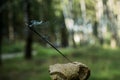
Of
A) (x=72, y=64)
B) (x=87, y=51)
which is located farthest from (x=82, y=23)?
(x=72, y=64)

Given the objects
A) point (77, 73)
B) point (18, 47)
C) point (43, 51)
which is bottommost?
point (77, 73)

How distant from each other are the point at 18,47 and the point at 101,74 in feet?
76.8

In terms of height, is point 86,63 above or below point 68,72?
above

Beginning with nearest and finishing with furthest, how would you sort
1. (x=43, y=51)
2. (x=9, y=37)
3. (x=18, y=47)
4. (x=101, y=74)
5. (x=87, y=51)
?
1. (x=101, y=74)
2. (x=87, y=51)
3. (x=43, y=51)
4. (x=18, y=47)
5. (x=9, y=37)

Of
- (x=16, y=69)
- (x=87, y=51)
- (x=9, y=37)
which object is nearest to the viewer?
(x=16, y=69)

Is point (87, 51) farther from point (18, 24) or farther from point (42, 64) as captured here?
point (18, 24)

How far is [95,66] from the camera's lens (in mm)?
20938

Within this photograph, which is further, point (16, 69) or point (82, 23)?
point (82, 23)

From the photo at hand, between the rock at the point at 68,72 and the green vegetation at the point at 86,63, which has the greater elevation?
the green vegetation at the point at 86,63

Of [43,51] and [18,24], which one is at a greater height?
[18,24]

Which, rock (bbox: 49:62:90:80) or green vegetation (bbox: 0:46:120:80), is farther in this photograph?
green vegetation (bbox: 0:46:120:80)

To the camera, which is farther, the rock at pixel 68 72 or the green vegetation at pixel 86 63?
the green vegetation at pixel 86 63

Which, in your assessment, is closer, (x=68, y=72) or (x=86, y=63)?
(x=68, y=72)

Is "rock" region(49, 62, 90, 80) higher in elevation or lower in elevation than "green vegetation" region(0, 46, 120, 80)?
lower
